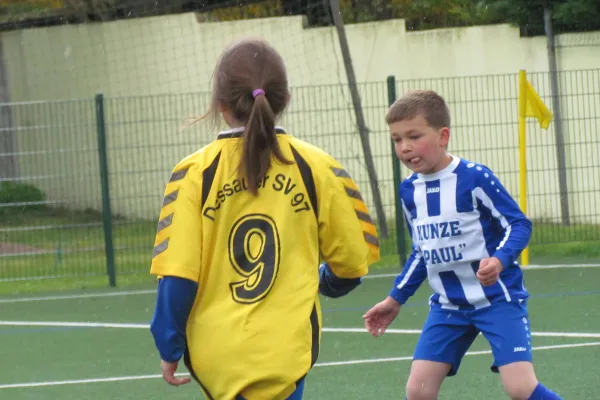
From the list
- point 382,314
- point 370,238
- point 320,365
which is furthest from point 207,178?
point 320,365

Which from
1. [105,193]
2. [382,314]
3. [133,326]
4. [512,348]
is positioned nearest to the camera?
[512,348]

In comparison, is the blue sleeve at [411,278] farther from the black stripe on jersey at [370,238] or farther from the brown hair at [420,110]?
the black stripe on jersey at [370,238]

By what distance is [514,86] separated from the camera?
562 inches

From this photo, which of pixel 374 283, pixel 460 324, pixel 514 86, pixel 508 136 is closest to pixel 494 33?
pixel 514 86

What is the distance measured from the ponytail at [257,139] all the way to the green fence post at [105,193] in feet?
29.9

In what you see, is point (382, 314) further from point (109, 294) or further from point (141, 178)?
point (141, 178)

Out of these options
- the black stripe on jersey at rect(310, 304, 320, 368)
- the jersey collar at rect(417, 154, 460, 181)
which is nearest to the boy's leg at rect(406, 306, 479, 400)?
the jersey collar at rect(417, 154, 460, 181)

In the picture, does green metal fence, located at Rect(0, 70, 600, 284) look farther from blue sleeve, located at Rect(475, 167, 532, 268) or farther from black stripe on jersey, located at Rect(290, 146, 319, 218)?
black stripe on jersey, located at Rect(290, 146, 319, 218)

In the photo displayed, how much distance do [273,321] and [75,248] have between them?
9799 mm

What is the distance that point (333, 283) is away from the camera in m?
3.76

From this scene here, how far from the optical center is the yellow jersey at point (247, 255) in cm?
351

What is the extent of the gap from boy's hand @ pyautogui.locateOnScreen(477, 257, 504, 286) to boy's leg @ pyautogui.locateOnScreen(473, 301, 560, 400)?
31cm

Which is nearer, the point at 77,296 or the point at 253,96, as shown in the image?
the point at 253,96

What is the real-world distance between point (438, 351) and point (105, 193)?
8.06 meters
